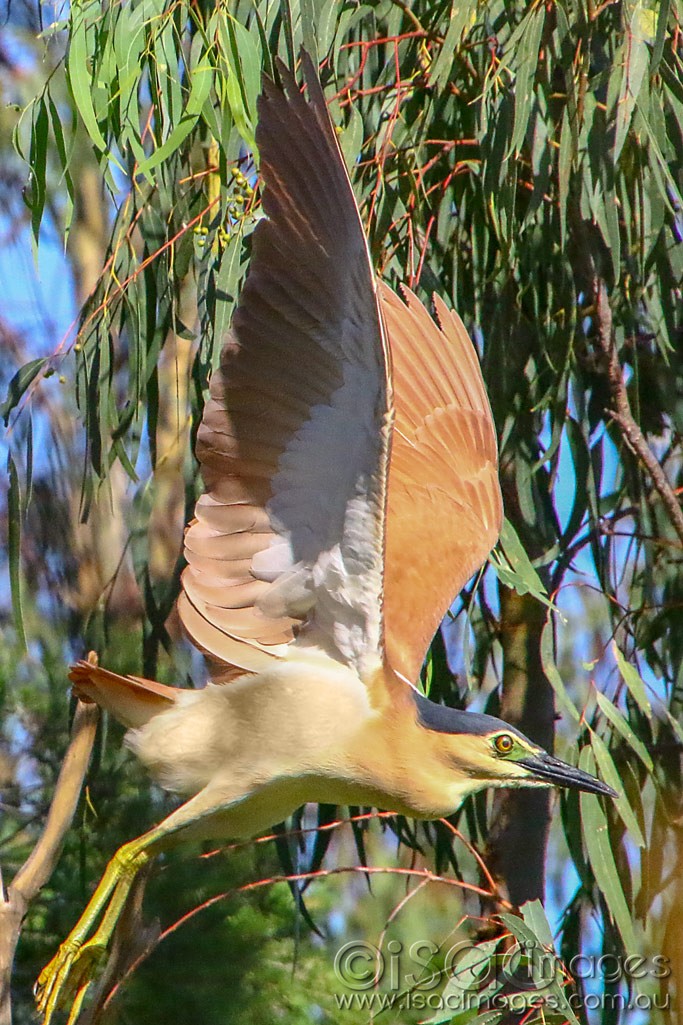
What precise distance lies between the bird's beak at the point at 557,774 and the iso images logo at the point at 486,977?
0.76 ft

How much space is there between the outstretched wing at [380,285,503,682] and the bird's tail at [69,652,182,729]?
0.36 metres

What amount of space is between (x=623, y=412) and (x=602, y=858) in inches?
28.5

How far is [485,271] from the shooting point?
8.10 ft

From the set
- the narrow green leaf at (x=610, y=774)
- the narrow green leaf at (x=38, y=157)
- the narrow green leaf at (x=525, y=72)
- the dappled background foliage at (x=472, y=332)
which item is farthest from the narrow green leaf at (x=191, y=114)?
the narrow green leaf at (x=610, y=774)

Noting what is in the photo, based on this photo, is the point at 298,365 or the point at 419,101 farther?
the point at 419,101

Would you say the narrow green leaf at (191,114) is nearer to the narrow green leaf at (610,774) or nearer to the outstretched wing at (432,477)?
the outstretched wing at (432,477)

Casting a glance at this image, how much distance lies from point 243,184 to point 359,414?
2.09 ft

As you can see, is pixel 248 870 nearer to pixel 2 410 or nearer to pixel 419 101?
pixel 2 410

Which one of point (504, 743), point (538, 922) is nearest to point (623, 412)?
point (504, 743)

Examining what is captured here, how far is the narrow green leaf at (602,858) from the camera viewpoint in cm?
209

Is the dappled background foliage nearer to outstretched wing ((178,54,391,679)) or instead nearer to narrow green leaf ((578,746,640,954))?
narrow green leaf ((578,746,640,954))

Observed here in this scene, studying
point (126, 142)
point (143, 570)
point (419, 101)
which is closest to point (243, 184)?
point (126, 142)

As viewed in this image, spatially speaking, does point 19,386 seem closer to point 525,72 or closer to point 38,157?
point 38,157

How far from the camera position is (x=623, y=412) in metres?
2.32
